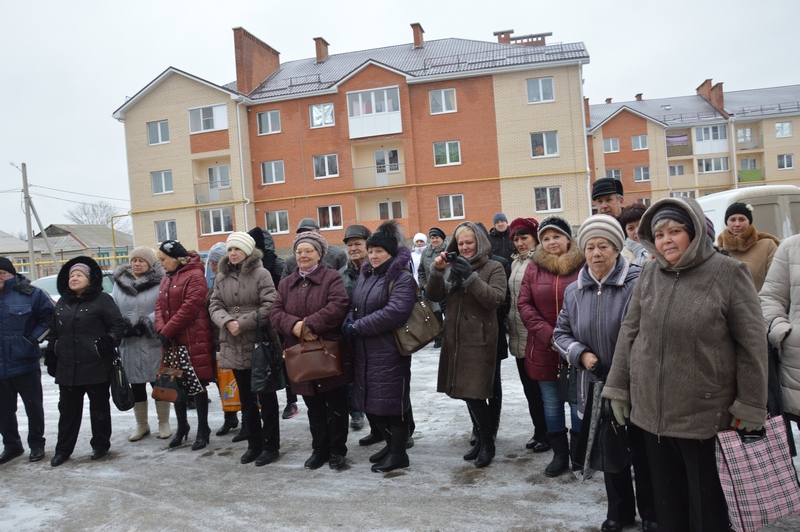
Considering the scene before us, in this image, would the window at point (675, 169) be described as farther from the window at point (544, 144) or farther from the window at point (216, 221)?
the window at point (216, 221)

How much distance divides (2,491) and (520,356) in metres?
4.66

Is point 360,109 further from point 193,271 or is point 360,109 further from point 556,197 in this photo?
point 193,271

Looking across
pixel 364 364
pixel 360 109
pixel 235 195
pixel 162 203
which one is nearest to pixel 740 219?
pixel 364 364

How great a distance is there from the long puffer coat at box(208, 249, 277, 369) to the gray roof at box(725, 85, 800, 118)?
53.9 meters

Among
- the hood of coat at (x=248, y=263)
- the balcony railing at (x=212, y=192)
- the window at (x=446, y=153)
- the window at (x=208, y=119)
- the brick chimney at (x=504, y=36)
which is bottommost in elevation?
the hood of coat at (x=248, y=263)

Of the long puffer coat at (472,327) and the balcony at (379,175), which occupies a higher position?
the balcony at (379,175)

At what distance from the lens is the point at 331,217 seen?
103 feet

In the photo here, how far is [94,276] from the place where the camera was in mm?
5918

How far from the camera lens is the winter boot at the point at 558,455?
177 inches

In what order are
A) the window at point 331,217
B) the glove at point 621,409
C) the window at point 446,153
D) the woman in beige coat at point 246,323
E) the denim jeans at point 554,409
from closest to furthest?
the glove at point 621,409
the denim jeans at point 554,409
the woman in beige coat at point 246,323
the window at point 446,153
the window at point 331,217

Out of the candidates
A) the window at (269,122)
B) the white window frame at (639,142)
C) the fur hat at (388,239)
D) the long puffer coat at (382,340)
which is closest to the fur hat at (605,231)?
the long puffer coat at (382,340)

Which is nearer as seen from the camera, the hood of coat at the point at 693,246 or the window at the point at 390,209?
the hood of coat at the point at 693,246

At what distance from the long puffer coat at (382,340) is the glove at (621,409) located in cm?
195

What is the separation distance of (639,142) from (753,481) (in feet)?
157
